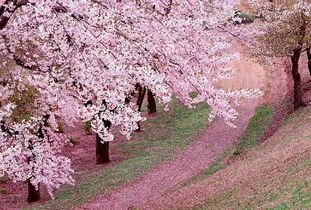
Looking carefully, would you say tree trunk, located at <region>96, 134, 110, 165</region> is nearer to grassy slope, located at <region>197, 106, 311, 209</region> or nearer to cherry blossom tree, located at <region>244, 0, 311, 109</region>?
grassy slope, located at <region>197, 106, 311, 209</region>

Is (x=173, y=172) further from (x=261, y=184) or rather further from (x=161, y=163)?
(x=261, y=184)

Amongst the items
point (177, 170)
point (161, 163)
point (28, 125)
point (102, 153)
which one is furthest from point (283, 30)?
point (28, 125)

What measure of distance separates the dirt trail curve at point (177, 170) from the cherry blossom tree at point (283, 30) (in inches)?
241

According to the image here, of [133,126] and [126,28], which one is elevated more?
[126,28]

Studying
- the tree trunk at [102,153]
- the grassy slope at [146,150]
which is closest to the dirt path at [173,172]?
the grassy slope at [146,150]

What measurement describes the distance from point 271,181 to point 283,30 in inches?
607

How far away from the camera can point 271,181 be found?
1528 centimetres

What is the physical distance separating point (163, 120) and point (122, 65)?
2890 centimetres

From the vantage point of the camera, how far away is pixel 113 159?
31547 millimetres

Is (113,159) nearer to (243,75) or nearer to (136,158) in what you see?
(136,158)

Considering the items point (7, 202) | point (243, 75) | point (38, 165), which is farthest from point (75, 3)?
point (243, 75)

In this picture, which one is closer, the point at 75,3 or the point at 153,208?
the point at 75,3

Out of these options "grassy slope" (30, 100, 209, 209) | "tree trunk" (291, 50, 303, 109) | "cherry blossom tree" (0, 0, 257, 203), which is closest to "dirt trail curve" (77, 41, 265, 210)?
"grassy slope" (30, 100, 209, 209)

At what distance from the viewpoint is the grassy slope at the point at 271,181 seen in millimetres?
12250
